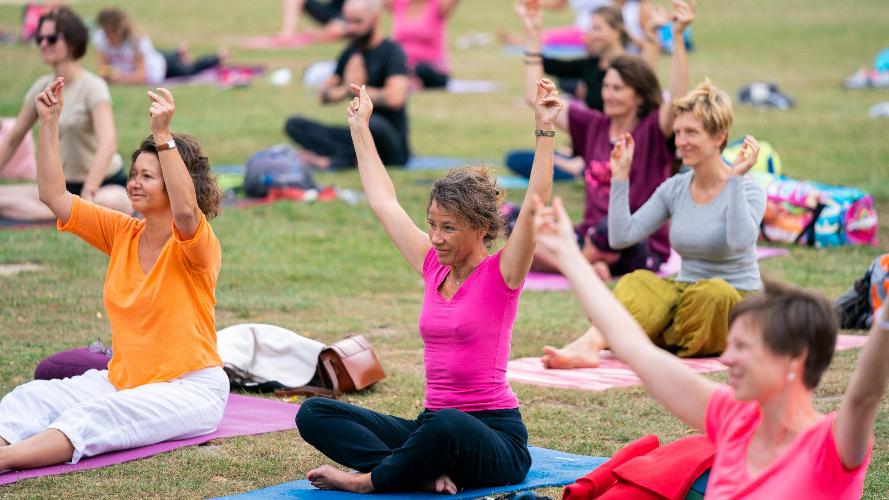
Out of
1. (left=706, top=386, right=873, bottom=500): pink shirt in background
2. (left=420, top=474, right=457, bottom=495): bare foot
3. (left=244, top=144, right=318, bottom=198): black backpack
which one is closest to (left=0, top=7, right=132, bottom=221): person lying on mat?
(left=244, top=144, right=318, bottom=198): black backpack

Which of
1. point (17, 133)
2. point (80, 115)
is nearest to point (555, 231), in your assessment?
point (17, 133)

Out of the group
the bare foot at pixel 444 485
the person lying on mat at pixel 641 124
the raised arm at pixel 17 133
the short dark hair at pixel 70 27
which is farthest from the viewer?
the short dark hair at pixel 70 27

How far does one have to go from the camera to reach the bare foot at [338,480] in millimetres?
4621

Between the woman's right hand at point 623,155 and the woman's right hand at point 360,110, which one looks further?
the woman's right hand at point 623,155

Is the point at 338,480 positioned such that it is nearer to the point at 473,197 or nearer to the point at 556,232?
the point at 473,197

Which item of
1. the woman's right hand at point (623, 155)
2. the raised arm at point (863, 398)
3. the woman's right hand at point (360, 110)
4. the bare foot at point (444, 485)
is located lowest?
the bare foot at point (444, 485)

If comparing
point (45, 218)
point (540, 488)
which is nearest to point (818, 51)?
point (45, 218)

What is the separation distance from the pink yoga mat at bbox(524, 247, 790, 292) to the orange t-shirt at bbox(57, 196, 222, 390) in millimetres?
3791

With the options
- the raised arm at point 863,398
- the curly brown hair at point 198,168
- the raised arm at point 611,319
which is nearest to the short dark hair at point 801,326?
the raised arm at point 863,398

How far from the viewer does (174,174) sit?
16.0 ft

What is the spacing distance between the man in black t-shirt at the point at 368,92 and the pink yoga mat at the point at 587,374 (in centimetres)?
598

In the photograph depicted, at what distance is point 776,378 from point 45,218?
25.4ft

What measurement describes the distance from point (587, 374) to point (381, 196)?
201 cm

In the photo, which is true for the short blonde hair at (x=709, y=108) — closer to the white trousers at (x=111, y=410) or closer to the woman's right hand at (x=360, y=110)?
the woman's right hand at (x=360, y=110)
